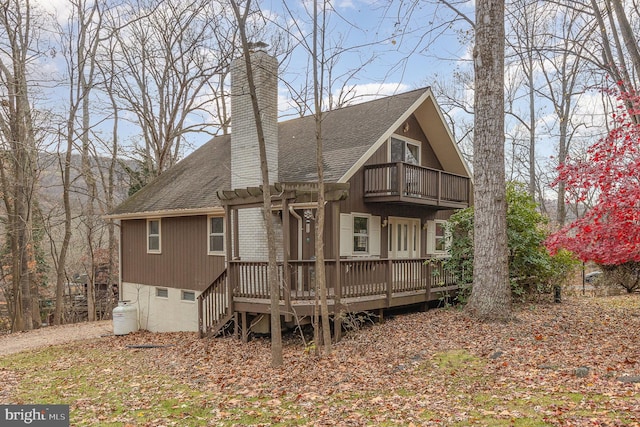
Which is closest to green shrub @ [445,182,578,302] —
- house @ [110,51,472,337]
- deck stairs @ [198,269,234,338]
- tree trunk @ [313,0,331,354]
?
house @ [110,51,472,337]

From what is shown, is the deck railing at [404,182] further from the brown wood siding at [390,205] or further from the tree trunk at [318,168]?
the tree trunk at [318,168]

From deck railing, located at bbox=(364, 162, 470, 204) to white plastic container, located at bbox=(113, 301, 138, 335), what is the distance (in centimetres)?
844

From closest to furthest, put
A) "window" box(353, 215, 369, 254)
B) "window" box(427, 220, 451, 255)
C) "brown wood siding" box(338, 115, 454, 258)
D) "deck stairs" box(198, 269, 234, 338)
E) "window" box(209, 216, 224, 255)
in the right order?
"deck stairs" box(198, 269, 234, 338), "brown wood siding" box(338, 115, 454, 258), "window" box(353, 215, 369, 254), "window" box(209, 216, 224, 255), "window" box(427, 220, 451, 255)

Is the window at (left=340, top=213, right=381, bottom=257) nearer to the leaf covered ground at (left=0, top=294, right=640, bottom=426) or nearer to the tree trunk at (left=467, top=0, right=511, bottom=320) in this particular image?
the leaf covered ground at (left=0, top=294, right=640, bottom=426)

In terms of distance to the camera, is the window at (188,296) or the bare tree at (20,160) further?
the bare tree at (20,160)

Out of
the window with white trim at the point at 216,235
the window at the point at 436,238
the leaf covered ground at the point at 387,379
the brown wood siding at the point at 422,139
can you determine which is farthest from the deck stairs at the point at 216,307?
the window at the point at 436,238

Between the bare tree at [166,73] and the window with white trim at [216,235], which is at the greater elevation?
the bare tree at [166,73]

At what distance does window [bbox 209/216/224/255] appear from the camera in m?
13.3

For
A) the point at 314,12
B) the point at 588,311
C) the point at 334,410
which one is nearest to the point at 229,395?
the point at 334,410

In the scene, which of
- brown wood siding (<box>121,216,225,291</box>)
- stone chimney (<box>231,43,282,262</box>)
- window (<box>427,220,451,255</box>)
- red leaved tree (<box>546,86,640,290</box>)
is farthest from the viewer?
window (<box>427,220,451,255</box>)

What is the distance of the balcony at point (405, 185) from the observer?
40.7 feet

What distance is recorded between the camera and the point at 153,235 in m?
15.8

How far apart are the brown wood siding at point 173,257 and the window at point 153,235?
21 centimetres

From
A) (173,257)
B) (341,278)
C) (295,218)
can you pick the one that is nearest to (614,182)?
(341,278)
